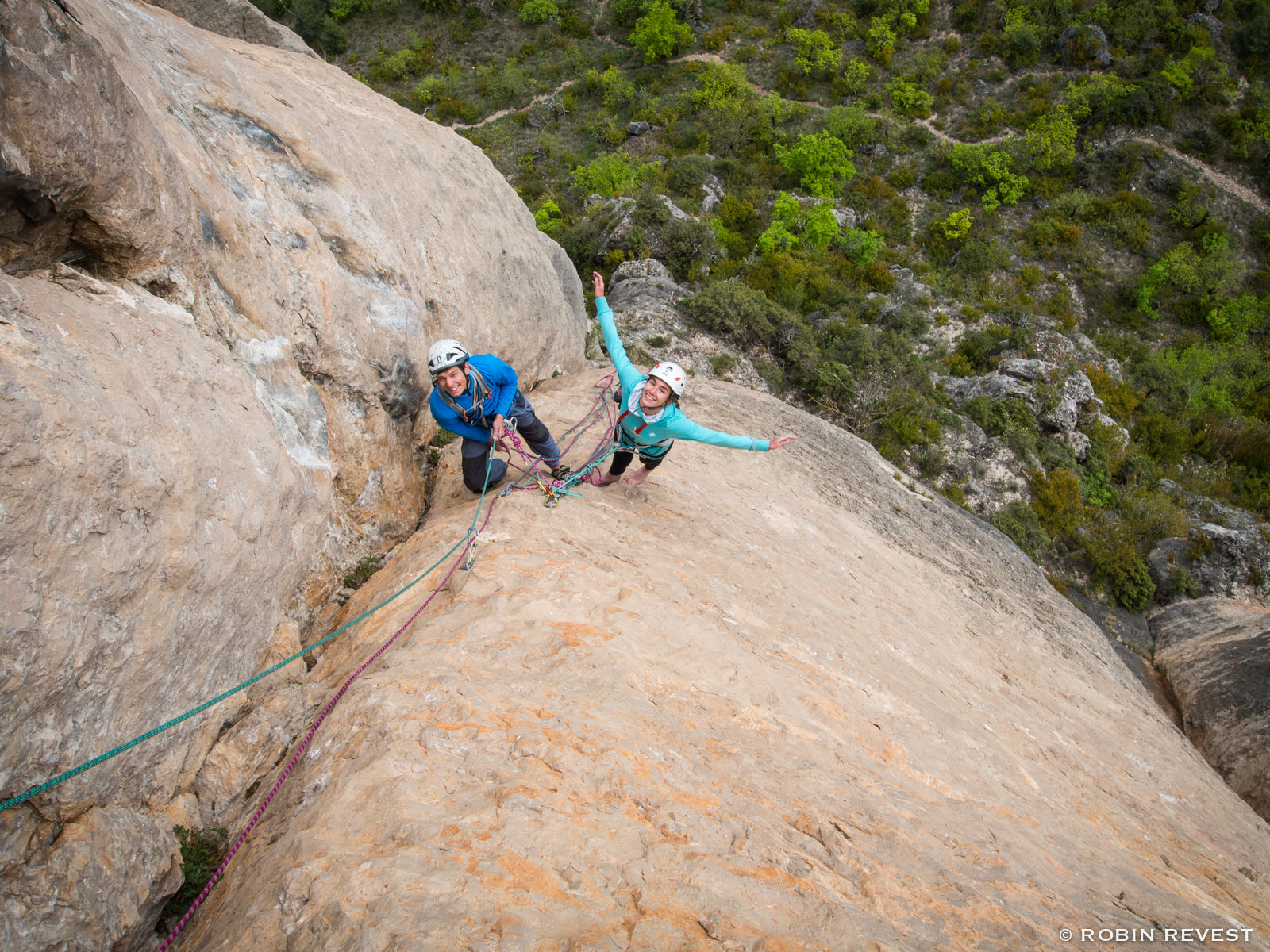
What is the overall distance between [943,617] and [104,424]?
8995mm

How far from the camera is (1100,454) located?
22.1 m

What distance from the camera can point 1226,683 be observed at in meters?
10.6

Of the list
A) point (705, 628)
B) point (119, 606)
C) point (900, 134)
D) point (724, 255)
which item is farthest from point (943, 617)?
point (900, 134)

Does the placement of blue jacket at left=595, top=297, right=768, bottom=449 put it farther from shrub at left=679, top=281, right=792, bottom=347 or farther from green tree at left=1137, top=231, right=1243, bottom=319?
green tree at left=1137, top=231, right=1243, bottom=319

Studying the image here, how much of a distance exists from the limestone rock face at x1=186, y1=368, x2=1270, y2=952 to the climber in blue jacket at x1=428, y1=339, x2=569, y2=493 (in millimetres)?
567

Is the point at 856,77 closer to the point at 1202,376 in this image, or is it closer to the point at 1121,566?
the point at 1202,376

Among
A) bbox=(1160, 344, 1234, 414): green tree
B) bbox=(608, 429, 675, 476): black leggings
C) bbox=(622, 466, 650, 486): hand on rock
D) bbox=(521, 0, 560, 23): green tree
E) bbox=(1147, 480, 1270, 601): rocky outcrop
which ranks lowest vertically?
bbox=(1160, 344, 1234, 414): green tree

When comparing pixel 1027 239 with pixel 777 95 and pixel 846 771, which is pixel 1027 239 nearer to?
pixel 777 95

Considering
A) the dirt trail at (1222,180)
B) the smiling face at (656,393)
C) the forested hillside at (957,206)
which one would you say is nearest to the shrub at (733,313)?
the forested hillside at (957,206)

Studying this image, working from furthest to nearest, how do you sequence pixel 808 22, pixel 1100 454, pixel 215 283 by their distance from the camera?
1. pixel 808 22
2. pixel 1100 454
3. pixel 215 283

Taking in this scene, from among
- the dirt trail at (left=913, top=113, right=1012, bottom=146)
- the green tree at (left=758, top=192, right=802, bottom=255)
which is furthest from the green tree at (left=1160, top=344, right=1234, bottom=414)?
the green tree at (left=758, top=192, right=802, bottom=255)

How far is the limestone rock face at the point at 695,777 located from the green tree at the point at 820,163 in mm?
29139

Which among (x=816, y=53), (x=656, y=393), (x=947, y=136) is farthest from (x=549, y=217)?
(x=656, y=393)

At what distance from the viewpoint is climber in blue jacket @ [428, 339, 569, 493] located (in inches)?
220
